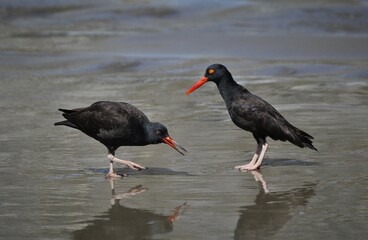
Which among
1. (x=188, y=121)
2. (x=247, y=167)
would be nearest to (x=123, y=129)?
(x=247, y=167)

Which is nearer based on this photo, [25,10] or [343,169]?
[343,169]

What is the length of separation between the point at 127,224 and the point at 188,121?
13.4 ft

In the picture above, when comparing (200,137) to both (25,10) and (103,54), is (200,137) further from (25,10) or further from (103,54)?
(25,10)

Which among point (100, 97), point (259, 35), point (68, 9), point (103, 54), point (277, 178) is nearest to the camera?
point (277, 178)

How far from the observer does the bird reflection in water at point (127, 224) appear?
5.57m

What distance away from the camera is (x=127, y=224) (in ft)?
19.1

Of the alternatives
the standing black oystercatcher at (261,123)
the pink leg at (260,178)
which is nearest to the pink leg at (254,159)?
the standing black oystercatcher at (261,123)

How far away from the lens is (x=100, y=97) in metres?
11.6

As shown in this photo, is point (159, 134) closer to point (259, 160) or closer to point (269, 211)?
point (259, 160)

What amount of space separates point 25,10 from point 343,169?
1570 centimetres

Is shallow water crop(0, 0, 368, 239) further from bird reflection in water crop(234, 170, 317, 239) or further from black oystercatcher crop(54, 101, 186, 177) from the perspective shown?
black oystercatcher crop(54, 101, 186, 177)

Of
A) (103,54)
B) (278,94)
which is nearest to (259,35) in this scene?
(103,54)

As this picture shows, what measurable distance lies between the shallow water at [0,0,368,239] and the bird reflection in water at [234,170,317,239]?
1 cm

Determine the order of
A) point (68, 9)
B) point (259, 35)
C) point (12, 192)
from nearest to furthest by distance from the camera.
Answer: point (12, 192) < point (259, 35) < point (68, 9)
